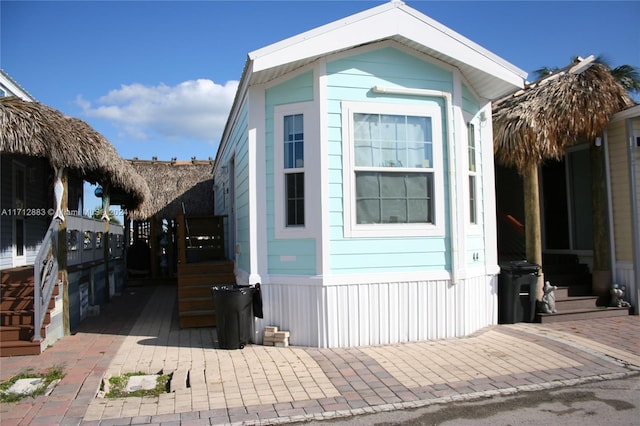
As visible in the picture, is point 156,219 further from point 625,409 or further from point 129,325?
point 625,409

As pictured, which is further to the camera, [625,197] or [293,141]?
[625,197]

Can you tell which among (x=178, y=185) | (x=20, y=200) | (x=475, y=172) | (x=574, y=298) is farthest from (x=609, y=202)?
(x=178, y=185)

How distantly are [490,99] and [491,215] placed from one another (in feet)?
6.80

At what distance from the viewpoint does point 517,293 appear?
8.38 m

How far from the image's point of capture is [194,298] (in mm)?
8547

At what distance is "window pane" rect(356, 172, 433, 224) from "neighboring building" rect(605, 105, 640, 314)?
4.42 metres

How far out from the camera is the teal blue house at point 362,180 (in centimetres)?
689

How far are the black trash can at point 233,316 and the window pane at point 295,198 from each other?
47.6 inches

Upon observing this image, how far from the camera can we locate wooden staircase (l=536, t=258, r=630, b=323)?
8664mm

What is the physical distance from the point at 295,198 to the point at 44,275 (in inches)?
154

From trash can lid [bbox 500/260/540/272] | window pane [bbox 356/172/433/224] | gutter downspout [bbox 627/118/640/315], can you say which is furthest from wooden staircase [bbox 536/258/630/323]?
window pane [bbox 356/172/433/224]

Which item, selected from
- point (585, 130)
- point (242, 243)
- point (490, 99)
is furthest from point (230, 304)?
point (585, 130)

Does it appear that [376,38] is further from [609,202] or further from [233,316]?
[609,202]

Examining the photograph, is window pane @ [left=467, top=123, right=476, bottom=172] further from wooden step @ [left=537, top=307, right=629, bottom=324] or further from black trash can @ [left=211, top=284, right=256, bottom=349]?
black trash can @ [left=211, top=284, right=256, bottom=349]
